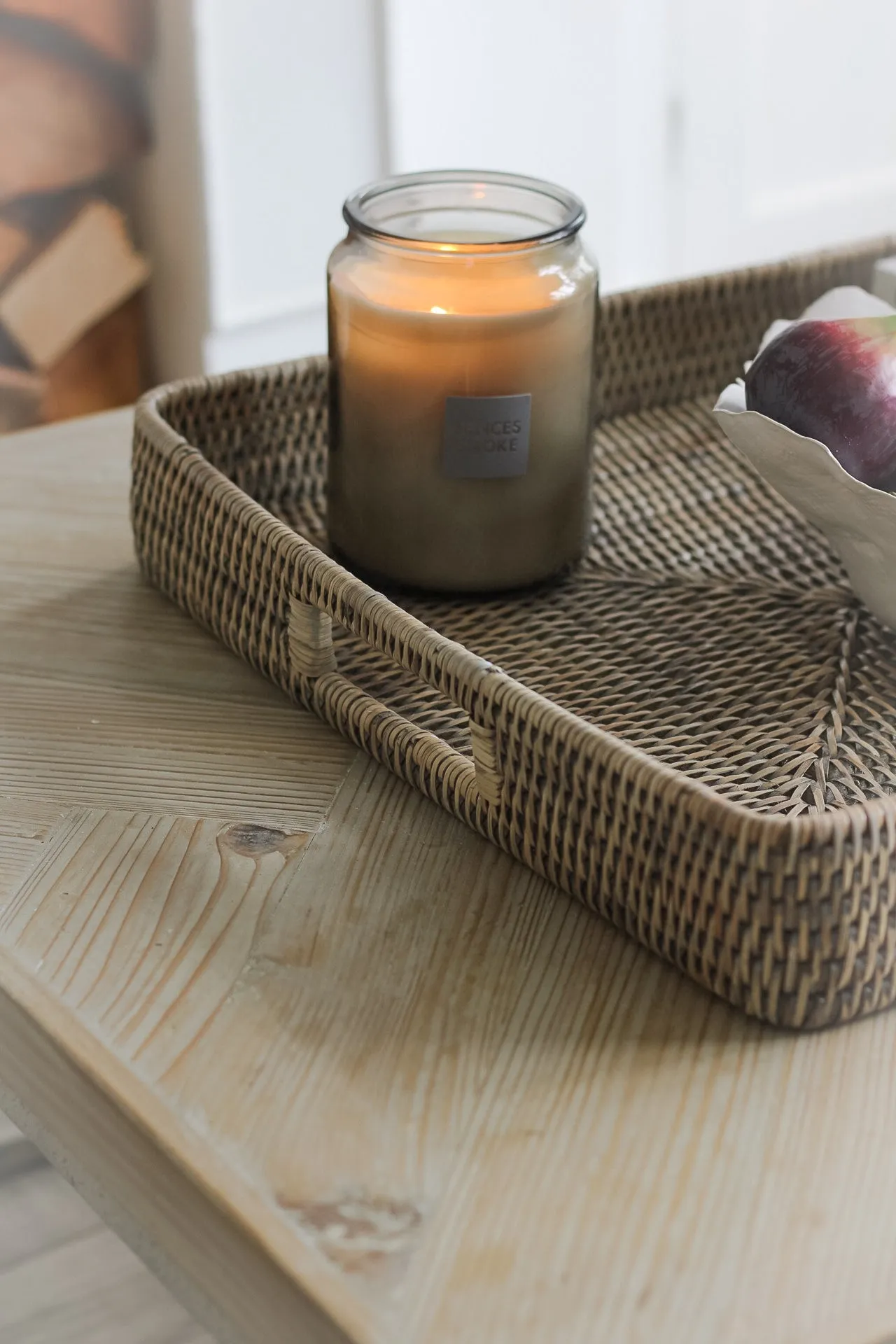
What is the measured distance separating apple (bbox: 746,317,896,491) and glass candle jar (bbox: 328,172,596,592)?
3.8 inches

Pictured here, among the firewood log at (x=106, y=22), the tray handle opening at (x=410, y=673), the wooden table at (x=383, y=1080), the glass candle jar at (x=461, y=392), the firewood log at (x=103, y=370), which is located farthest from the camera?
the firewood log at (x=103, y=370)

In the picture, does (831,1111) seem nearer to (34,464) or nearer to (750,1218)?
(750,1218)

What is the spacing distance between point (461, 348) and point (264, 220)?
962 millimetres

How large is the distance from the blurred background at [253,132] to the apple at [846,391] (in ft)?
3.27

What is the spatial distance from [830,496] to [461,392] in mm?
153

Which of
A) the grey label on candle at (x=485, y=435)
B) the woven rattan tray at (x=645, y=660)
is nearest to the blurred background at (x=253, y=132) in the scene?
the woven rattan tray at (x=645, y=660)

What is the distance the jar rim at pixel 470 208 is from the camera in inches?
24.2

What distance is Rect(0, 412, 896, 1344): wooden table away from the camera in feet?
1.28

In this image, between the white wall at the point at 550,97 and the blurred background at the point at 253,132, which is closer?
the blurred background at the point at 253,132

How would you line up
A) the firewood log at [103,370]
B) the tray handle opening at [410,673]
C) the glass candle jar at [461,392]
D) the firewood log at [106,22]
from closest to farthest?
the tray handle opening at [410,673]
the glass candle jar at [461,392]
the firewood log at [106,22]
the firewood log at [103,370]

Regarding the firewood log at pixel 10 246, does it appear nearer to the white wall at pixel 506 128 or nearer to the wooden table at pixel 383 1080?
the white wall at pixel 506 128

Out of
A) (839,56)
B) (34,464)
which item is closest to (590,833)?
(34,464)

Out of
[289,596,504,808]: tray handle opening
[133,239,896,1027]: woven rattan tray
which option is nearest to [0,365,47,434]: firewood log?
[133,239,896,1027]: woven rattan tray

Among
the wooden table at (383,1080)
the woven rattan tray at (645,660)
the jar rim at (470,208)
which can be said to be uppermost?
the jar rim at (470,208)
